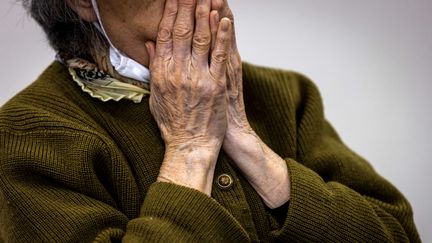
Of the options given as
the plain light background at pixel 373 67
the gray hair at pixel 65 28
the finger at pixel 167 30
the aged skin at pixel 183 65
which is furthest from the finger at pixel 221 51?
the plain light background at pixel 373 67

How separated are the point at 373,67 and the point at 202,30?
48.8 inches

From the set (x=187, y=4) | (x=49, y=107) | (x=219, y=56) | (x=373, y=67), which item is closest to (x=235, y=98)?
(x=219, y=56)

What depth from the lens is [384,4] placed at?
2.33 meters

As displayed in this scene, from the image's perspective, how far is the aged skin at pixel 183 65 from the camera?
1283mm

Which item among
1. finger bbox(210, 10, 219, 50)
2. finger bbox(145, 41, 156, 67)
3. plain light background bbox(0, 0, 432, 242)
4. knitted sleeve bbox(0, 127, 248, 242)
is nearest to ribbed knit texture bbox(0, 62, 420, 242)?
knitted sleeve bbox(0, 127, 248, 242)

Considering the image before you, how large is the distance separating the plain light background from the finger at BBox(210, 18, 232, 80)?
3.50ft

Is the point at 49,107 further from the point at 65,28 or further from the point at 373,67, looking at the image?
the point at 373,67

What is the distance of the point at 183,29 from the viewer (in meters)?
1.28

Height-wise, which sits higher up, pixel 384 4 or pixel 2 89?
pixel 384 4

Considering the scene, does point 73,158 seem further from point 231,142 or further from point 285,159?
point 285,159

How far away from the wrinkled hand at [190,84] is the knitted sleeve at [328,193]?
0.23 metres

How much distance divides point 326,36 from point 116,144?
1.30 metres

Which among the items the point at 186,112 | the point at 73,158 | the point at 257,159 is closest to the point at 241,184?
the point at 257,159

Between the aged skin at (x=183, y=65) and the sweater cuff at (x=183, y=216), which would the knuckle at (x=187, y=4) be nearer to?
the aged skin at (x=183, y=65)
